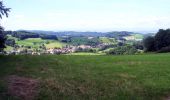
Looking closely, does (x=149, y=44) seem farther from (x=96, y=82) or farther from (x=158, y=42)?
(x=96, y=82)

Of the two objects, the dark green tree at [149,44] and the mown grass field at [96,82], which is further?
the dark green tree at [149,44]

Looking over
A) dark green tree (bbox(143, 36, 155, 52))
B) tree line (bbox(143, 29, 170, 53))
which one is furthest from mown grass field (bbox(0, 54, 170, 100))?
dark green tree (bbox(143, 36, 155, 52))

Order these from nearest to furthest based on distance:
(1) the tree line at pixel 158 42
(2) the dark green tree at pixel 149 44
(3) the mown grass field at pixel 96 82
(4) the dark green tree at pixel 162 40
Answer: (3) the mown grass field at pixel 96 82 → (4) the dark green tree at pixel 162 40 → (1) the tree line at pixel 158 42 → (2) the dark green tree at pixel 149 44

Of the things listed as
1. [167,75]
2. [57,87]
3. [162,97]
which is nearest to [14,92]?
[57,87]

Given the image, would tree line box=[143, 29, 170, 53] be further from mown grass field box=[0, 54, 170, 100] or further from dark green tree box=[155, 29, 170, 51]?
mown grass field box=[0, 54, 170, 100]

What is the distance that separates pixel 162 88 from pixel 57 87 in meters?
6.58

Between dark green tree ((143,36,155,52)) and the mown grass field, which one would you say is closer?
the mown grass field

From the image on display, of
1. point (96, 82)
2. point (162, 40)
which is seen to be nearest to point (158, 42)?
point (162, 40)

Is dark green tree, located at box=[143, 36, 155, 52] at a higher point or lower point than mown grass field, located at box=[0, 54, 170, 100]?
lower

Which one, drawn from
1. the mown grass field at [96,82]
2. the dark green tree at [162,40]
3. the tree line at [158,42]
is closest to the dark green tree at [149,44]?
the tree line at [158,42]

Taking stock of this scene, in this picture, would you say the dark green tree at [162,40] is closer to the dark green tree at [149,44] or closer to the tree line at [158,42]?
the tree line at [158,42]

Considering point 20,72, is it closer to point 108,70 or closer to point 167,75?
point 108,70

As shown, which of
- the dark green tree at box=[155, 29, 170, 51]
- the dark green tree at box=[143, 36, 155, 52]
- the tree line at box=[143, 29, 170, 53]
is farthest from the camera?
the dark green tree at box=[143, 36, 155, 52]

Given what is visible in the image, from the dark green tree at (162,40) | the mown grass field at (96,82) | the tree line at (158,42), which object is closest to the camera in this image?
the mown grass field at (96,82)
